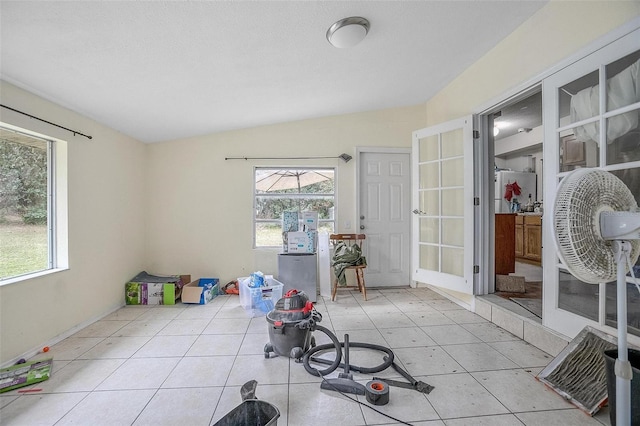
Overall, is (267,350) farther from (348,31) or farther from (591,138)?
(591,138)

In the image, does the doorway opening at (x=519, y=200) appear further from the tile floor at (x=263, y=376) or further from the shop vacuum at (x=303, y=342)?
the shop vacuum at (x=303, y=342)

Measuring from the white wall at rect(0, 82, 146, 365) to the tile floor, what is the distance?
0.77 feet

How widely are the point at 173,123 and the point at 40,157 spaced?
1.27 m

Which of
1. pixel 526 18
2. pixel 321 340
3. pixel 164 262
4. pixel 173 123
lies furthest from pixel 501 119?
pixel 164 262

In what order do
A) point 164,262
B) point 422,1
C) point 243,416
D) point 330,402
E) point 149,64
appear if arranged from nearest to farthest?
point 243,416, point 330,402, point 422,1, point 149,64, point 164,262

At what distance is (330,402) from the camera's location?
1.64m

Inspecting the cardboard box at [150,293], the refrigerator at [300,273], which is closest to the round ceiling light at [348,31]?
the refrigerator at [300,273]

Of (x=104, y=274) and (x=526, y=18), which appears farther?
(x=104, y=274)

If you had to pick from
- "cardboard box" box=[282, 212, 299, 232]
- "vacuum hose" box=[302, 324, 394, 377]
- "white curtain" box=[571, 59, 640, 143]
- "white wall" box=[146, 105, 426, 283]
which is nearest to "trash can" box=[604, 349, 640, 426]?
"vacuum hose" box=[302, 324, 394, 377]

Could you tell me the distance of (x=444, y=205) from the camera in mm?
3350

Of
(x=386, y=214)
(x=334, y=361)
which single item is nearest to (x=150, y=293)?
(x=334, y=361)

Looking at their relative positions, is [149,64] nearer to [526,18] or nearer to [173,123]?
[173,123]

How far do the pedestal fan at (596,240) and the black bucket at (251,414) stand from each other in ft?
4.57

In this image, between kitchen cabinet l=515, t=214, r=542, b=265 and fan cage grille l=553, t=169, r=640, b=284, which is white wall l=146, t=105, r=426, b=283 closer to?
fan cage grille l=553, t=169, r=640, b=284
